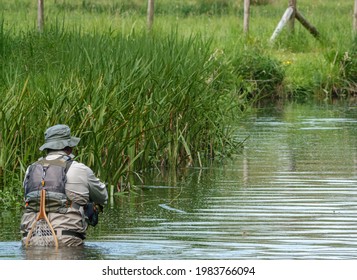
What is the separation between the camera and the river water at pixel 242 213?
11438mm

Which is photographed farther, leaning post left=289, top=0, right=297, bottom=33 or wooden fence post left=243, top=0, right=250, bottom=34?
leaning post left=289, top=0, right=297, bottom=33

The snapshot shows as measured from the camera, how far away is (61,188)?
10.9 metres

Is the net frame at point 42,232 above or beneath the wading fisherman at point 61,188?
beneath

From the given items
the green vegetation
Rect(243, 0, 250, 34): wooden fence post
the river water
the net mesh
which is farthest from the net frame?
Rect(243, 0, 250, 34): wooden fence post

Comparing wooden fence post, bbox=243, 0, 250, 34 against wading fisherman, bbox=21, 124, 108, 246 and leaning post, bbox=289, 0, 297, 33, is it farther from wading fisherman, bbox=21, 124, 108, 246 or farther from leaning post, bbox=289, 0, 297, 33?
wading fisherman, bbox=21, 124, 108, 246

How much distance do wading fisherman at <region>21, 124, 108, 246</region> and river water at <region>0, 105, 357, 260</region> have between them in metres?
0.19

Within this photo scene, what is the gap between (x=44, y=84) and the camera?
14.4 metres

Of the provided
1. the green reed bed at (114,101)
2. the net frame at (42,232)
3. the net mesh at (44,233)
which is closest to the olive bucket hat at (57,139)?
the net frame at (42,232)

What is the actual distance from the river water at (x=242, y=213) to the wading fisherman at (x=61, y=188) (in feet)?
0.64

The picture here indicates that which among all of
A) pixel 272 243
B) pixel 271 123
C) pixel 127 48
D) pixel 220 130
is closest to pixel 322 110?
pixel 271 123

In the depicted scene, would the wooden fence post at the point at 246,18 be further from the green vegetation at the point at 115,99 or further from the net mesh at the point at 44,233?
the net mesh at the point at 44,233

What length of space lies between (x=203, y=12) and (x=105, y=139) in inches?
1088

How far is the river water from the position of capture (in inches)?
450

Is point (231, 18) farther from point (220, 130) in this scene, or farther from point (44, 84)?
point (44, 84)
